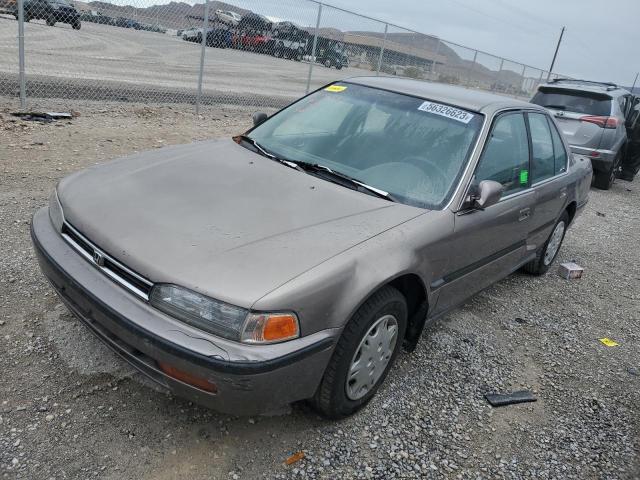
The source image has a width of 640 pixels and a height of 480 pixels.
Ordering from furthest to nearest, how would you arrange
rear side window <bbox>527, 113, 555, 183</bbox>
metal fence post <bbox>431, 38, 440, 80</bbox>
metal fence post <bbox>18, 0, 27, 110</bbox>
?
metal fence post <bbox>431, 38, 440, 80</bbox> → metal fence post <bbox>18, 0, 27, 110</bbox> → rear side window <bbox>527, 113, 555, 183</bbox>

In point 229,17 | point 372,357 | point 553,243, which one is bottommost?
point 372,357

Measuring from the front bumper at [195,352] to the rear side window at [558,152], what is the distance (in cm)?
315

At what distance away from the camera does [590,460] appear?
2660 mm

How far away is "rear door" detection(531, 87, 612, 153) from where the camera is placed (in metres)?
8.91

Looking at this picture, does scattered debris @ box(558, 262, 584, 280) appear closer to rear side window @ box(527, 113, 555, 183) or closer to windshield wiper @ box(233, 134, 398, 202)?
rear side window @ box(527, 113, 555, 183)

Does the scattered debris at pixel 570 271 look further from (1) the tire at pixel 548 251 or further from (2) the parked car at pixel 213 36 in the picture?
(2) the parked car at pixel 213 36

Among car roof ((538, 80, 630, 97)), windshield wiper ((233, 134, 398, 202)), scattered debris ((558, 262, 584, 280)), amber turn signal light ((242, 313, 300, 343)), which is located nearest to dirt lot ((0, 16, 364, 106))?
car roof ((538, 80, 630, 97))

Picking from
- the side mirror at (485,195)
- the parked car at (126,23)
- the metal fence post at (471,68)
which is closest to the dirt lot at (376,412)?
the side mirror at (485,195)

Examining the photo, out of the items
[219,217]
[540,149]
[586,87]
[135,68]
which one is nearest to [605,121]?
[586,87]

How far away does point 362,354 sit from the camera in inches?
98.4

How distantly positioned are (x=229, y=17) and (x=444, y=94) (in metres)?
7.28

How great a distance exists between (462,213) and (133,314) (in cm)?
183

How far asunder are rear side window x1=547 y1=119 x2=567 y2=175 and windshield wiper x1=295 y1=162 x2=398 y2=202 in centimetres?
222

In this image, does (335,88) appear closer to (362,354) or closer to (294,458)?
(362,354)
